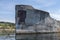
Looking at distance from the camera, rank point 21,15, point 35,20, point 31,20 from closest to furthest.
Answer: point 21,15 → point 31,20 → point 35,20

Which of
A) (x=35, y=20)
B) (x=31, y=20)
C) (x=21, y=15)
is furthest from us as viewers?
(x=35, y=20)

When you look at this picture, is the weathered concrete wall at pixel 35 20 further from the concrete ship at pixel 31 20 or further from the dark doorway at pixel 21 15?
the dark doorway at pixel 21 15

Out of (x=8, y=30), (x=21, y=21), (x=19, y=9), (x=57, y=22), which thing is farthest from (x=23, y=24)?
(x=57, y=22)

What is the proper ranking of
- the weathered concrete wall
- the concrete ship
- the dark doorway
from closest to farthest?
the dark doorway < the concrete ship < the weathered concrete wall

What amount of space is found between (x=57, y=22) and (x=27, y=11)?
634 cm

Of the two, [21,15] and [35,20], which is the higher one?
[21,15]

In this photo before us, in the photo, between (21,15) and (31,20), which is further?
(31,20)

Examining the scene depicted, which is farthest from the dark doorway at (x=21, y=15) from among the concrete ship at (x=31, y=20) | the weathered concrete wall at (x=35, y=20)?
the weathered concrete wall at (x=35, y=20)

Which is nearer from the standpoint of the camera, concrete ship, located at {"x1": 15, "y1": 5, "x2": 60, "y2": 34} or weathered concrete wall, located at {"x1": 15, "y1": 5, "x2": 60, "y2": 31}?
concrete ship, located at {"x1": 15, "y1": 5, "x2": 60, "y2": 34}

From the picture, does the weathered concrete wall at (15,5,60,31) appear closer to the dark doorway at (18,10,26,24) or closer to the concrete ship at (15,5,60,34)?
the concrete ship at (15,5,60,34)

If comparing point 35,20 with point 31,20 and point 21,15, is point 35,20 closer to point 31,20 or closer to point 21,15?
point 31,20

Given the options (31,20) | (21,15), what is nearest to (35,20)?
(31,20)

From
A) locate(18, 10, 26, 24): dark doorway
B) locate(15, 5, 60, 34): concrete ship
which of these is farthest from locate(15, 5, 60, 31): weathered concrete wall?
locate(18, 10, 26, 24): dark doorway

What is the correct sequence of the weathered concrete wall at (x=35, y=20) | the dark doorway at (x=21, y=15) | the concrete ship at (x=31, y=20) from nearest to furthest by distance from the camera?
the dark doorway at (x=21, y=15) → the concrete ship at (x=31, y=20) → the weathered concrete wall at (x=35, y=20)
